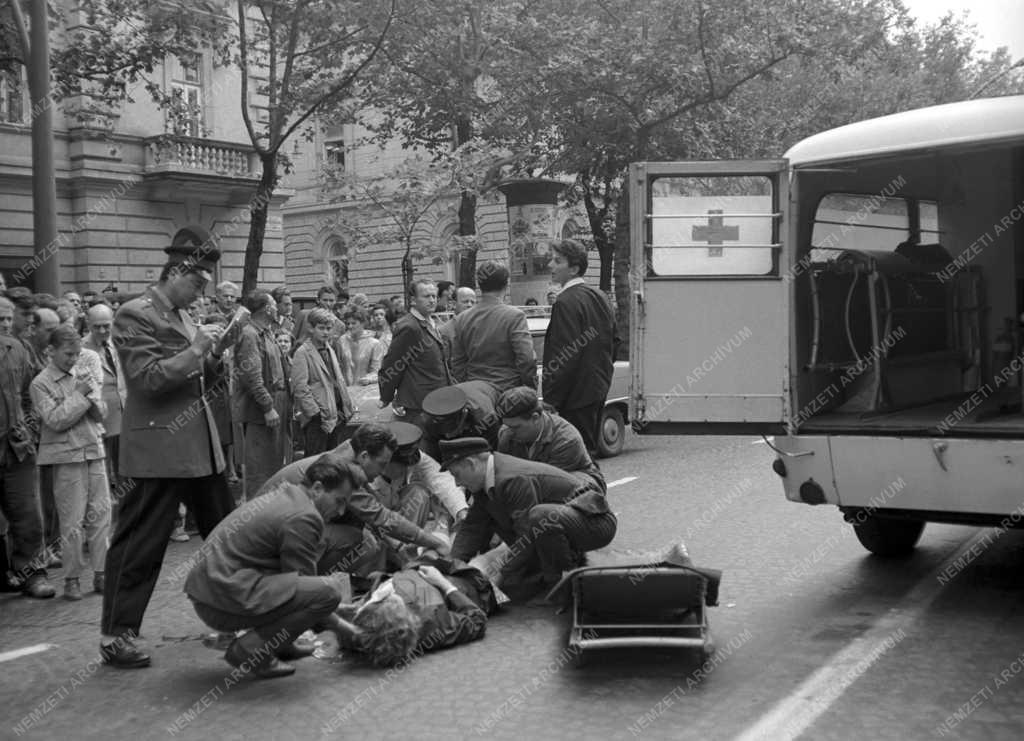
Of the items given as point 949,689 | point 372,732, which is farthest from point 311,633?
point 949,689

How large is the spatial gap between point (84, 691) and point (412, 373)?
158 inches

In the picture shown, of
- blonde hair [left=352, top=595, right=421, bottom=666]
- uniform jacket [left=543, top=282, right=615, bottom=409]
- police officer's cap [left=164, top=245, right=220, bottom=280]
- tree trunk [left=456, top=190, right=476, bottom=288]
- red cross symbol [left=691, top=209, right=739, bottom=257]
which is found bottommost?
blonde hair [left=352, top=595, right=421, bottom=666]

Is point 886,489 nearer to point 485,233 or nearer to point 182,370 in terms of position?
point 182,370

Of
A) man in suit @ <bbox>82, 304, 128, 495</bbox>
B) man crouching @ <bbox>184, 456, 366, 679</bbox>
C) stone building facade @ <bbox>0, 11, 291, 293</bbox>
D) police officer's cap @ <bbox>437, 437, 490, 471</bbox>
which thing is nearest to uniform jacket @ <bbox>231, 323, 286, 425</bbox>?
man in suit @ <bbox>82, 304, 128, 495</bbox>

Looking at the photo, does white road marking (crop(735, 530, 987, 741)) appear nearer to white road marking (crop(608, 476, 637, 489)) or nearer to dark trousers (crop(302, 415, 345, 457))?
white road marking (crop(608, 476, 637, 489))

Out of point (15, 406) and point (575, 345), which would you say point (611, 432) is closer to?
point (575, 345)

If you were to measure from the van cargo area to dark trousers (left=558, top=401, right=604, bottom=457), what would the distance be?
1722 mm

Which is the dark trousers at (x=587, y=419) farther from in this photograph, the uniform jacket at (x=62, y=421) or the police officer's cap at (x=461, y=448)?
the uniform jacket at (x=62, y=421)

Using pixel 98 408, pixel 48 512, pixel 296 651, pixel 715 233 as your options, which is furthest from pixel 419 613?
pixel 48 512

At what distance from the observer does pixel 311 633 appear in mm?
6152

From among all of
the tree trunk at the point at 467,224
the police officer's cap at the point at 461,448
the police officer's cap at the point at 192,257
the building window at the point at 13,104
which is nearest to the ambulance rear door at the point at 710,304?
the police officer's cap at the point at 461,448

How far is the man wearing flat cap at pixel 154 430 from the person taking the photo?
5.77m

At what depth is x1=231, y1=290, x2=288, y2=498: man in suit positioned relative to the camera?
30.9ft

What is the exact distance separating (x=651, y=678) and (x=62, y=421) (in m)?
4.16
